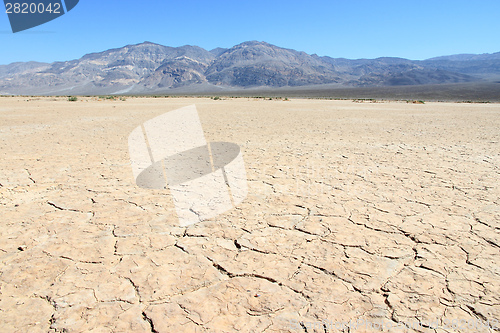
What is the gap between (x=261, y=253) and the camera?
225 cm

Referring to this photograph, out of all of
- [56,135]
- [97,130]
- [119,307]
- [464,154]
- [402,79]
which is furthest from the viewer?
[402,79]

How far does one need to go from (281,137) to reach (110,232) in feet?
16.8

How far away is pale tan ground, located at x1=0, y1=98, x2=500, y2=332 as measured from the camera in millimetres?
1665

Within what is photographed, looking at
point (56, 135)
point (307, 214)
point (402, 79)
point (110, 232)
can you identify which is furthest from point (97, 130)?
point (402, 79)

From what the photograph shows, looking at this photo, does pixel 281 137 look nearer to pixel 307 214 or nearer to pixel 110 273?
pixel 307 214

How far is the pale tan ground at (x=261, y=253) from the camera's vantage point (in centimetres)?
167

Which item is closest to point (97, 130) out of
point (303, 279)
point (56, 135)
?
point (56, 135)

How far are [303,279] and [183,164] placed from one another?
3.11m

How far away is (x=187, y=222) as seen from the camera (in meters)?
2.75

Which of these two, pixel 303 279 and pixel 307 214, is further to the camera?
pixel 307 214

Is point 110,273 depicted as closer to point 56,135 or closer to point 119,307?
point 119,307

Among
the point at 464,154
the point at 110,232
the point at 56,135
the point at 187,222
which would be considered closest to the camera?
the point at 110,232

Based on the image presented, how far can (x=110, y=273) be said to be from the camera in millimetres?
1997

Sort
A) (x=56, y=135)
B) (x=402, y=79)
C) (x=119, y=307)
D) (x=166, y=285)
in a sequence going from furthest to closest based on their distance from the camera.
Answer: (x=402, y=79) → (x=56, y=135) → (x=166, y=285) → (x=119, y=307)
